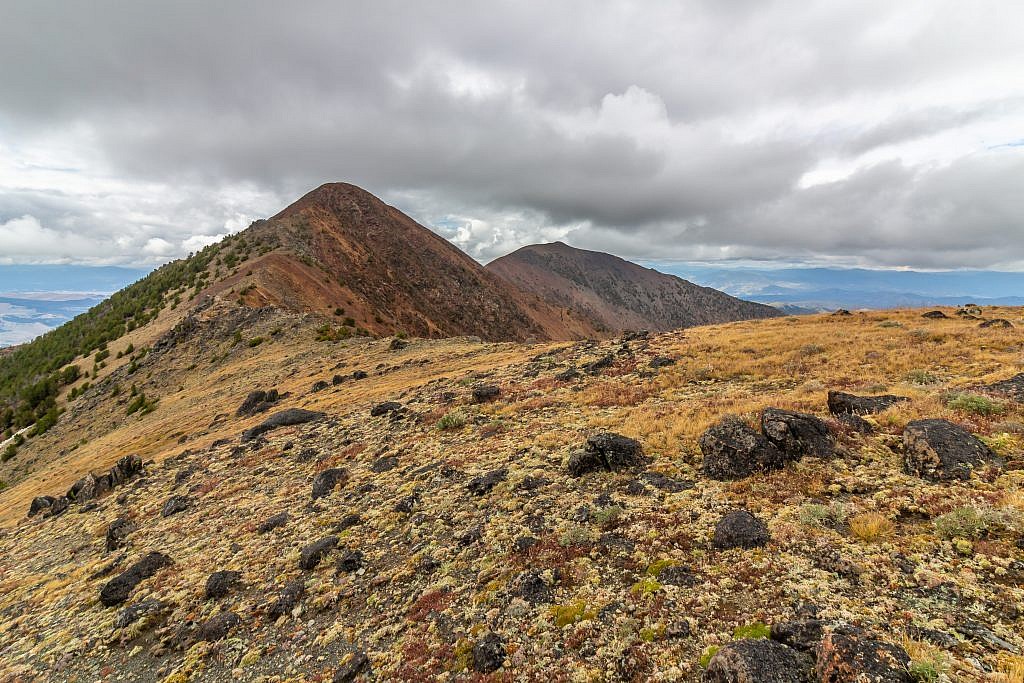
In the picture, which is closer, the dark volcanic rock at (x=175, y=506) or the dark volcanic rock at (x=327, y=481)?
the dark volcanic rock at (x=327, y=481)

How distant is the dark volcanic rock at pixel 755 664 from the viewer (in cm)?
582

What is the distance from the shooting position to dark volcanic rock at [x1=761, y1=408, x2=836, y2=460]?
40.2 feet

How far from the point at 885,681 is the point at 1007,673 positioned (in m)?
1.50

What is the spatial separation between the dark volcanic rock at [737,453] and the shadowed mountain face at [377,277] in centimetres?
6203

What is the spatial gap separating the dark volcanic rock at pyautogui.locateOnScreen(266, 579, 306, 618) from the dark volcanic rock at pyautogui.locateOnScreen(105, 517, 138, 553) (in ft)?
32.4

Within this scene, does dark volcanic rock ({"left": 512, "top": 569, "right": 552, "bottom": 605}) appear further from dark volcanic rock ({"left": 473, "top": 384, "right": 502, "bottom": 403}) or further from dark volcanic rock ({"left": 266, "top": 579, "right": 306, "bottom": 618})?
dark volcanic rock ({"left": 473, "top": 384, "right": 502, "bottom": 403})

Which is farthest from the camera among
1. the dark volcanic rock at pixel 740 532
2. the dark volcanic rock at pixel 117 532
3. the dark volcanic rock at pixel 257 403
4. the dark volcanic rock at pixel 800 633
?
the dark volcanic rock at pixel 257 403

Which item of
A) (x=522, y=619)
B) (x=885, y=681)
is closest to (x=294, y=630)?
(x=522, y=619)

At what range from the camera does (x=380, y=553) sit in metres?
11.9

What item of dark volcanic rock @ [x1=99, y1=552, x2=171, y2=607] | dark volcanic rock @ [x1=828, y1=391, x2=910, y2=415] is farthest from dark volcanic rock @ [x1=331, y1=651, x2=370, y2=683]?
dark volcanic rock @ [x1=828, y1=391, x2=910, y2=415]

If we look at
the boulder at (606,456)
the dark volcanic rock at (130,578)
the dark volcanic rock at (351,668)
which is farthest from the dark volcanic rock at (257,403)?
the dark volcanic rock at (351,668)

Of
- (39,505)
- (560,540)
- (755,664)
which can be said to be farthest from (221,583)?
Result: (39,505)

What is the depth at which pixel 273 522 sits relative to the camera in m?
14.5

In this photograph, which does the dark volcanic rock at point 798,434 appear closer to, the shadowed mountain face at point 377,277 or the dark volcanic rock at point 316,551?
the dark volcanic rock at point 316,551
